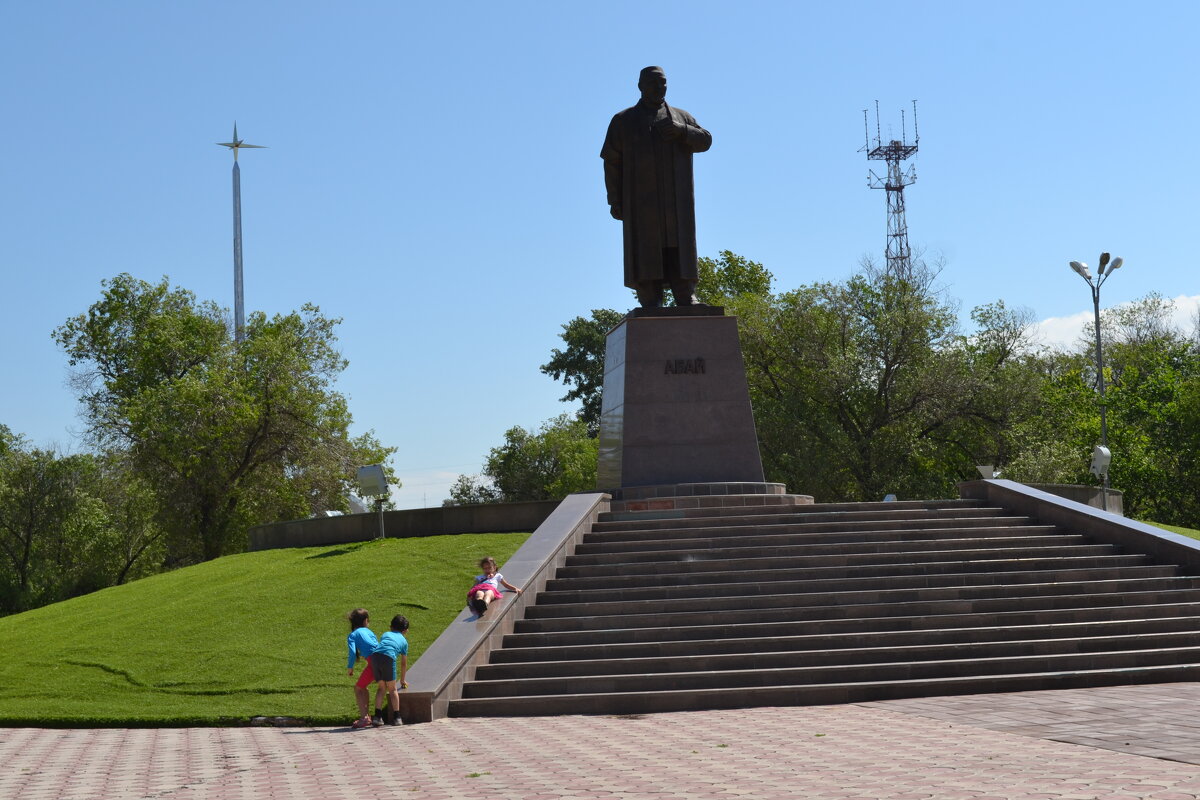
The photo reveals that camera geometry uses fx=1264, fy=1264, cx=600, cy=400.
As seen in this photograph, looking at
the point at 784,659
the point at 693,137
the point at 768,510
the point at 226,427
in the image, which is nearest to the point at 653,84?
the point at 693,137

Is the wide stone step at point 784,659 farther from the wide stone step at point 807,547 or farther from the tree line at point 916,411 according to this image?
the tree line at point 916,411

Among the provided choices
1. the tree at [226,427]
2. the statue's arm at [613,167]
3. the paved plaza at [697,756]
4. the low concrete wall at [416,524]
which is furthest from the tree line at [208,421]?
the paved plaza at [697,756]

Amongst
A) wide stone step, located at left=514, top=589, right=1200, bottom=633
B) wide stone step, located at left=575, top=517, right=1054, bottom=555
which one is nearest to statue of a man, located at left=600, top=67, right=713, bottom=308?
wide stone step, located at left=575, top=517, right=1054, bottom=555

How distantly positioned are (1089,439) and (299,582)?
28677 millimetres

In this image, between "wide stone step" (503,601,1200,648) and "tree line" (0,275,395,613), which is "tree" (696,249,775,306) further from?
"wide stone step" (503,601,1200,648)

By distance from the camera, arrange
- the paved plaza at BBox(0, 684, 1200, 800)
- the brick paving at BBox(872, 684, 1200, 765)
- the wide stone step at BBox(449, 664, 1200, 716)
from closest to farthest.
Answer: the paved plaza at BBox(0, 684, 1200, 800) → the brick paving at BBox(872, 684, 1200, 765) → the wide stone step at BBox(449, 664, 1200, 716)

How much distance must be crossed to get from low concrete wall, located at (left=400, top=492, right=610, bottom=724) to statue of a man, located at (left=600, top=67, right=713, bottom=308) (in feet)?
16.1

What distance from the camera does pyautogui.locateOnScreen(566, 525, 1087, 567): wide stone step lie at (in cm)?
1478

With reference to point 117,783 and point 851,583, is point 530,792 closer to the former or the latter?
point 117,783

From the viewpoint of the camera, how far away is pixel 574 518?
51.6ft

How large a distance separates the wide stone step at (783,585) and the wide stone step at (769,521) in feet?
5.61

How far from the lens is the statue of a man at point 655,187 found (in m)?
19.2

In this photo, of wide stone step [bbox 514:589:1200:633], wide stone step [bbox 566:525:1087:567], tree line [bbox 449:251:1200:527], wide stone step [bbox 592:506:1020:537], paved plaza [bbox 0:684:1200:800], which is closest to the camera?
paved plaza [bbox 0:684:1200:800]

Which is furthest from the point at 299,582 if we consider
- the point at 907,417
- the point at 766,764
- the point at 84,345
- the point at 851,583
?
the point at 84,345
